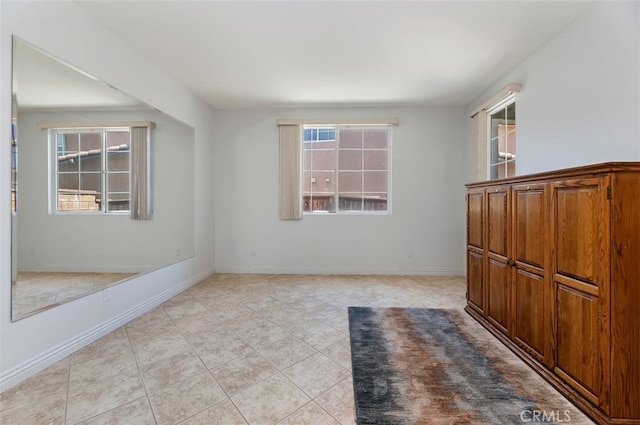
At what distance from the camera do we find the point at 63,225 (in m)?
2.13

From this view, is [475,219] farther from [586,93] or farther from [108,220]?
[108,220]

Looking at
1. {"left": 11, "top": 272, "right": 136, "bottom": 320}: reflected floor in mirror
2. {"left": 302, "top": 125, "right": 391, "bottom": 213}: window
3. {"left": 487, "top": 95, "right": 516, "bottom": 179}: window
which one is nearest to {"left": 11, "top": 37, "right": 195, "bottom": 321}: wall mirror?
{"left": 11, "top": 272, "right": 136, "bottom": 320}: reflected floor in mirror

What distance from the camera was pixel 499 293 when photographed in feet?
7.50

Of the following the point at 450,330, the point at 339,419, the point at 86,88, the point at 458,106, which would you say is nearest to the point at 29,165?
the point at 86,88

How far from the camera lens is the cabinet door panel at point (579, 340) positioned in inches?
56.0

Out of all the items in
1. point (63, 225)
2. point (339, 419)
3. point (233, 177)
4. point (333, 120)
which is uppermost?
point (333, 120)

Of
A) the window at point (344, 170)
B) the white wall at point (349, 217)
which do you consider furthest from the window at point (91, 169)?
the window at point (344, 170)

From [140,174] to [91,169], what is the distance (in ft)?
1.64

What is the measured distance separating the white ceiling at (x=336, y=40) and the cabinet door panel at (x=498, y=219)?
57.3 inches

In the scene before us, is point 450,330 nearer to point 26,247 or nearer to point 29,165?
point 26,247

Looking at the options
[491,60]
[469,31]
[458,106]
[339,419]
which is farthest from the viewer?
[458,106]

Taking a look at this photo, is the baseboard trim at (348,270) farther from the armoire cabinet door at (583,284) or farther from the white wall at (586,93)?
the armoire cabinet door at (583,284)

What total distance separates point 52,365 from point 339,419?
81.5 inches

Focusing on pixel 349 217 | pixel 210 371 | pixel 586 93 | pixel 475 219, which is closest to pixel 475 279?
pixel 475 219
